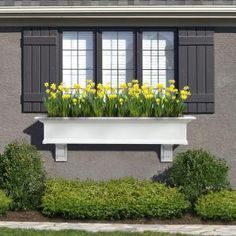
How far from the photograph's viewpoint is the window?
500 inches

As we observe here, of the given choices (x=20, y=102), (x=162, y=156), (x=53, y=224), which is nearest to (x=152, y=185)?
(x=162, y=156)

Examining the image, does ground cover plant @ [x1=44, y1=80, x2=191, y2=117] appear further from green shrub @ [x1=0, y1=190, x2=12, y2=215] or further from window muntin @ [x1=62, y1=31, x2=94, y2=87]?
green shrub @ [x1=0, y1=190, x2=12, y2=215]

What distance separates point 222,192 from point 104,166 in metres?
2.24

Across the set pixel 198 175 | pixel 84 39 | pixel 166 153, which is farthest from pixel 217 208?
pixel 84 39

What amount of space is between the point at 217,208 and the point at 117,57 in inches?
139

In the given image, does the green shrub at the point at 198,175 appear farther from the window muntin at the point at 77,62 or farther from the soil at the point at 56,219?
the window muntin at the point at 77,62

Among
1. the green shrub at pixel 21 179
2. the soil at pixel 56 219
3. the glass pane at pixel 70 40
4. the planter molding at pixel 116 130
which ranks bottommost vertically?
the soil at pixel 56 219

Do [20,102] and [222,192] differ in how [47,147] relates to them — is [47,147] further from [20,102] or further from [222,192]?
[222,192]

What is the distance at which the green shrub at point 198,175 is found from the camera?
11367 millimetres

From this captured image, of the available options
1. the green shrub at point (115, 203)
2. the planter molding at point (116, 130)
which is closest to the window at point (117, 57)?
the planter molding at point (116, 130)

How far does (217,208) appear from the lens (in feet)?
35.8

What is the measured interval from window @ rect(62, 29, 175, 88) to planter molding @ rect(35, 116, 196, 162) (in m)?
1.02

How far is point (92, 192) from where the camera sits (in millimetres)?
11203

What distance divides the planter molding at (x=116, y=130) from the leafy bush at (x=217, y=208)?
4.54 ft
